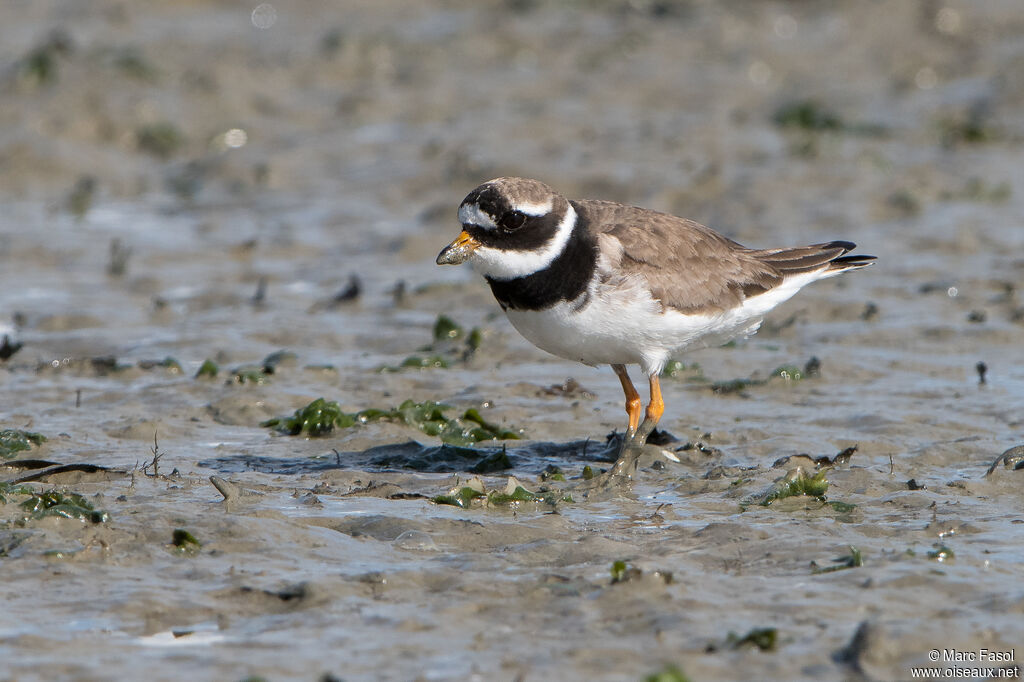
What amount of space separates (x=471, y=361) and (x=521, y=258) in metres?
2.49

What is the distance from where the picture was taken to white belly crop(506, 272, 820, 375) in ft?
21.5

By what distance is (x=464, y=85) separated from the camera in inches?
620

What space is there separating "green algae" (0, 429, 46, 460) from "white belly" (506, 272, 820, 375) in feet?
8.70

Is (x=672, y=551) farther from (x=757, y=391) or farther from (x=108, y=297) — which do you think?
(x=108, y=297)

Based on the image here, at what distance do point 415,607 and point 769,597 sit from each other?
136 cm

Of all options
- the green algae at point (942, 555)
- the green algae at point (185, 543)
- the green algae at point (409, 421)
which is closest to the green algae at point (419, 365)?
the green algae at point (409, 421)

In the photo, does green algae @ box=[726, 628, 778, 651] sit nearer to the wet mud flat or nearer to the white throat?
the wet mud flat

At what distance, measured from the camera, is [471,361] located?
8.96 metres

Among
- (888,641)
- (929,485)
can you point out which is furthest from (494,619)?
(929,485)

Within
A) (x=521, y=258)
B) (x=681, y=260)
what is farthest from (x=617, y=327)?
(x=681, y=260)

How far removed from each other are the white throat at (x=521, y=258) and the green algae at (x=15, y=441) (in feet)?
8.43

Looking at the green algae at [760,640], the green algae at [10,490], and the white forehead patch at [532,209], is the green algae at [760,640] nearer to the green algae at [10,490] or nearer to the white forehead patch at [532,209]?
the white forehead patch at [532,209]

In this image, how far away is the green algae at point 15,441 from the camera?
270 inches

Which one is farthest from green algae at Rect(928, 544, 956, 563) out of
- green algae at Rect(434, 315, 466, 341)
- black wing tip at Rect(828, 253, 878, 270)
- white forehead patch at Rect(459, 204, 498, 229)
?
green algae at Rect(434, 315, 466, 341)
